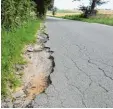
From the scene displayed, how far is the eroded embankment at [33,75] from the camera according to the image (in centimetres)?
459

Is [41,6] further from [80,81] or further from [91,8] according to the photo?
[80,81]

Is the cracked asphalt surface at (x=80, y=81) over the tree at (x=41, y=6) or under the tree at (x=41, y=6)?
over

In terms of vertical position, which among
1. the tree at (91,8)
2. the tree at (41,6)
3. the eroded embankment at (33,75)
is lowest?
the tree at (91,8)

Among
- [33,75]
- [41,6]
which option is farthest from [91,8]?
[33,75]

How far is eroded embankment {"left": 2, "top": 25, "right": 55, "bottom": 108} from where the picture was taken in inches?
181

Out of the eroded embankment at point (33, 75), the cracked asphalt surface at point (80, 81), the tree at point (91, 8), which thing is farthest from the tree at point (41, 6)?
the cracked asphalt surface at point (80, 81)

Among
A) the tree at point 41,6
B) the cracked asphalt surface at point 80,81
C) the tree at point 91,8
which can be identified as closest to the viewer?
the cracked asphalt surface at point 80,81

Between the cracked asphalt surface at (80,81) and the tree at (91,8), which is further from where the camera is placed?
the tree at (91,8)

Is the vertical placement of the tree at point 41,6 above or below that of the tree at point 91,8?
above

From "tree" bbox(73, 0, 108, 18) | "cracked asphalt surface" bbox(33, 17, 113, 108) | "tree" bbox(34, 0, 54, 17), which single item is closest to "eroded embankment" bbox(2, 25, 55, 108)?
"cracked asphalt surface" bbox(33, 17, 113, 108)

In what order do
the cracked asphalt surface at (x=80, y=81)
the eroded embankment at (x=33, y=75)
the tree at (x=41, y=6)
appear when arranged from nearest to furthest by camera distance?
the cracked asphalt surface at (x=80, y=81) < the eroded embankment at (x=33, y=75) < the tree at (x=41, y=6)

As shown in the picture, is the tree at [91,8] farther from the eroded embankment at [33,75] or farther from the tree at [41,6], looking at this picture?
the eroded embankment at [33,75]

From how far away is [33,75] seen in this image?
615cm

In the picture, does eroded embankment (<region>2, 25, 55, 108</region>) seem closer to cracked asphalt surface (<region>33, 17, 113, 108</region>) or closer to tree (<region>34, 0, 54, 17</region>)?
cracked asphalt surface (<region>33, 17, 113, 108</region>)
